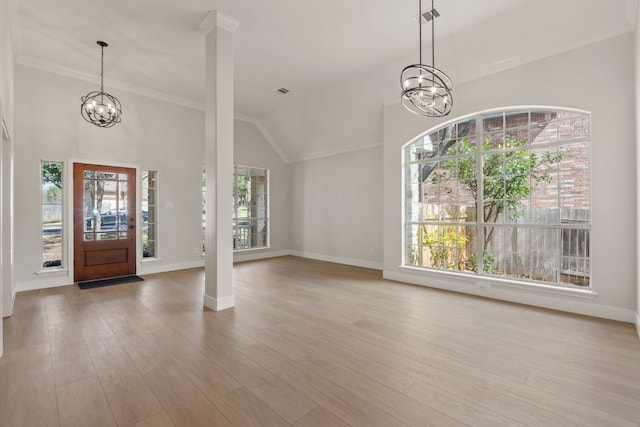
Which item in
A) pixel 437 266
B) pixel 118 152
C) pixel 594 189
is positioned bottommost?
pixel 437 266

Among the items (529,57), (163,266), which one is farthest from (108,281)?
(529,57)

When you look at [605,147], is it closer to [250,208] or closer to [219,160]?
[219,160]

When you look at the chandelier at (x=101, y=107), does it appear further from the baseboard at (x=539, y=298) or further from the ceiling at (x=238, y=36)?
the baseboard at (x=539, y=298)

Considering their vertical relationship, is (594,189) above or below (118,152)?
below

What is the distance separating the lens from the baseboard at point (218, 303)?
370 cm

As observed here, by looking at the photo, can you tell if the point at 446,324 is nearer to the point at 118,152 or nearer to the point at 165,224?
the point at 165,224

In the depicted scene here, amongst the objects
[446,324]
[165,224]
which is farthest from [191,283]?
[446,324]

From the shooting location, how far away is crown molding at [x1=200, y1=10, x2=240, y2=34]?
144 inches

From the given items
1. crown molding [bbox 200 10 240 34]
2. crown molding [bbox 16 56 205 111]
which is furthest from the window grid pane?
crown molding [bbox 200 10 240 34]

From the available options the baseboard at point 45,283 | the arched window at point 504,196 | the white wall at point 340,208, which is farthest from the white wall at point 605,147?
the baseboard at point 45,283

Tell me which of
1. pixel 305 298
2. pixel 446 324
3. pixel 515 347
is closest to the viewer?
pixel 515 347

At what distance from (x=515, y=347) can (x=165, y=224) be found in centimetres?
604

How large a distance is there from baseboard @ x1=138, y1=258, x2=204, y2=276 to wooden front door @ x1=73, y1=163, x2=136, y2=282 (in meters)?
0.17

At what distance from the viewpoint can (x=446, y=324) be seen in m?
3.27
